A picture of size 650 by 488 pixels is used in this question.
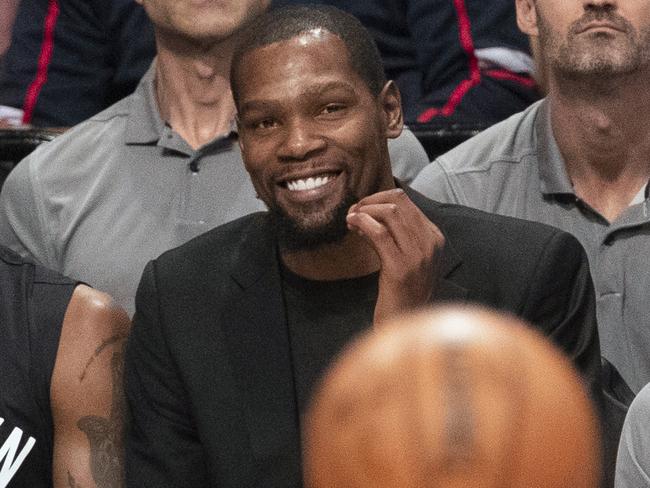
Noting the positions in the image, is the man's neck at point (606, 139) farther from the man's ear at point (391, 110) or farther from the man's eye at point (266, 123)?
the man's eye at point (266, 123)

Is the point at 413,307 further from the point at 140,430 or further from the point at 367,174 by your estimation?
the point at 140,430

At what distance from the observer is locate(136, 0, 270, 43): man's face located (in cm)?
208

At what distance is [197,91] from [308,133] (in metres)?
0.61

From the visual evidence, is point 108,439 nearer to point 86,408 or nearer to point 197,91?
point 86,408

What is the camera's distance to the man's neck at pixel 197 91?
2123 mm

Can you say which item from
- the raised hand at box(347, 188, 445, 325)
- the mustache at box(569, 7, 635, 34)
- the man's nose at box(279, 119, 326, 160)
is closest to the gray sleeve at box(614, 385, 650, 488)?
the raised hand at box(347, 188, 445, 325)

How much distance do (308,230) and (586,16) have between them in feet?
2.03

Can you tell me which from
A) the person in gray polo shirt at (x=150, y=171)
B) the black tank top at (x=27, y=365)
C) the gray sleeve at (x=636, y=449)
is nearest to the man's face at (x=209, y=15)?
the person in gray polo shirt at (x=150, y=171)

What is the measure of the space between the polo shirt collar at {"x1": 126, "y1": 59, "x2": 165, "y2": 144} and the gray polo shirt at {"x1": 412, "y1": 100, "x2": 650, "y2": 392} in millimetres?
411

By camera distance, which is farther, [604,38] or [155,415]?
[604,38]

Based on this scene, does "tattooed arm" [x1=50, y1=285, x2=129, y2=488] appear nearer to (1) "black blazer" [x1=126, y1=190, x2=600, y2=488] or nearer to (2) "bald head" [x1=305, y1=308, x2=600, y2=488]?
(1) "black blazer" [x1=126, y1=190, x2=600, y2=488]

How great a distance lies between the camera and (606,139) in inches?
78.1

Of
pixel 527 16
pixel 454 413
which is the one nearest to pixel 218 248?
pixel 527 16

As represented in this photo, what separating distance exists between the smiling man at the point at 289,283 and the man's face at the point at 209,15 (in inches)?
17.7
